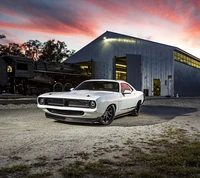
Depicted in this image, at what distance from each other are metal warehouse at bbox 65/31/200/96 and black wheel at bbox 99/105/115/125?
1807 cm

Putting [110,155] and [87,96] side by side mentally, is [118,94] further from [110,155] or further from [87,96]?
[110,155]

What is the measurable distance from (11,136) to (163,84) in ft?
72.4

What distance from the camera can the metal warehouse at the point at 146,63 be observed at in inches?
974

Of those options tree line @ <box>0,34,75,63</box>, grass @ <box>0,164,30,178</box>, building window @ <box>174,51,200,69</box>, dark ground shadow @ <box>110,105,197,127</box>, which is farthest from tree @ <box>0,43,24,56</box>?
grass @ <box>0,164,30,178</box>

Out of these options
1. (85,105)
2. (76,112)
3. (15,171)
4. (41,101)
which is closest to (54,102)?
(41,101)

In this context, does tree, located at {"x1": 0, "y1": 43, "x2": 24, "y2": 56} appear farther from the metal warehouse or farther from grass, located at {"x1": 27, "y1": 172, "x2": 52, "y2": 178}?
grass, located at {"x1": 27, "y1": 172, "x2": 52, "y2": 178}

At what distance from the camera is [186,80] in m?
28.2

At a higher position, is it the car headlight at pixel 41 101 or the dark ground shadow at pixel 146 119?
the car headlight at pixel 41 101

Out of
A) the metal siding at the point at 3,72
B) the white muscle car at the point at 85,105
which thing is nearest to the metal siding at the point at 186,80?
the metal siding at the point at 3,72

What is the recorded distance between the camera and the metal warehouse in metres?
24.8

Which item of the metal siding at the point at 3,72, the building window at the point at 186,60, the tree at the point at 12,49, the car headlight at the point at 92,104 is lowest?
the car headlight at the point at 92,104

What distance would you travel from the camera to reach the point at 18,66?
16.6m

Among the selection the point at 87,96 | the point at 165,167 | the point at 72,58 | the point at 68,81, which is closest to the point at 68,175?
the point at 165,167

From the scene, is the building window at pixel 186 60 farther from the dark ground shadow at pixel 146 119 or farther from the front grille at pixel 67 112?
the front grille at pixel 67 112
